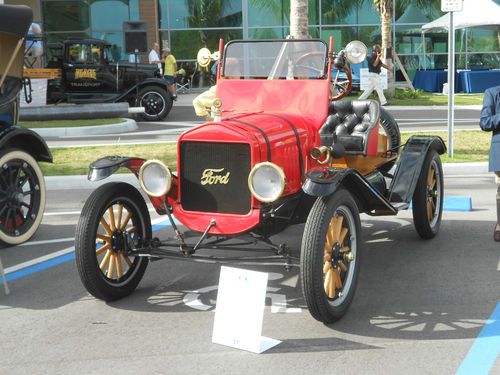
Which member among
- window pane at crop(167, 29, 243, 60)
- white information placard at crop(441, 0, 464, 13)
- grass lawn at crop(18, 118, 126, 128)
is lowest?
grass lawn at crop(18, 118, 126, 128)

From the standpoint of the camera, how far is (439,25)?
26516 mm

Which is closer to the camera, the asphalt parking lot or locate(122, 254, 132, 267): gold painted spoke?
the asphalt parking lot

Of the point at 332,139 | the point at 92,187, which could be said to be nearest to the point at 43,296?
the point at 332,139

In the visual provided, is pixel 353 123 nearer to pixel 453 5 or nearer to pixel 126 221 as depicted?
pixel 126 221

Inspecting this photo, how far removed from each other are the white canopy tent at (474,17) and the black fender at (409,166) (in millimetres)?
20633

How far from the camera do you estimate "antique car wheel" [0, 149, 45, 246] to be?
6.83m

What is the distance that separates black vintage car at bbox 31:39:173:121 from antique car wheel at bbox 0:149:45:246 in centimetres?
1207

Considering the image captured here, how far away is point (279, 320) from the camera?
4.84m

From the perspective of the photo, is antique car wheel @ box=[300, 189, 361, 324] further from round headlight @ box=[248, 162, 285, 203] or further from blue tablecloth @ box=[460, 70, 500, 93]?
blue tablecloth @ box=[460, 70, 500, 93]

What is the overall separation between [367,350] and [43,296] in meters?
2.50

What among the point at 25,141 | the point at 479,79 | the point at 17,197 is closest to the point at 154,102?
the point at 25,141

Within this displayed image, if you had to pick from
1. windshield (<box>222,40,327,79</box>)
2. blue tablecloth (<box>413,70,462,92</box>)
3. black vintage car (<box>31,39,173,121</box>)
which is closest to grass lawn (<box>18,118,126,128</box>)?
black vintage car (<box>31,39,173,121</box>)

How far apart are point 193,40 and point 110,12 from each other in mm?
3629

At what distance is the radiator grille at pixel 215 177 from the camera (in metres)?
5.09
